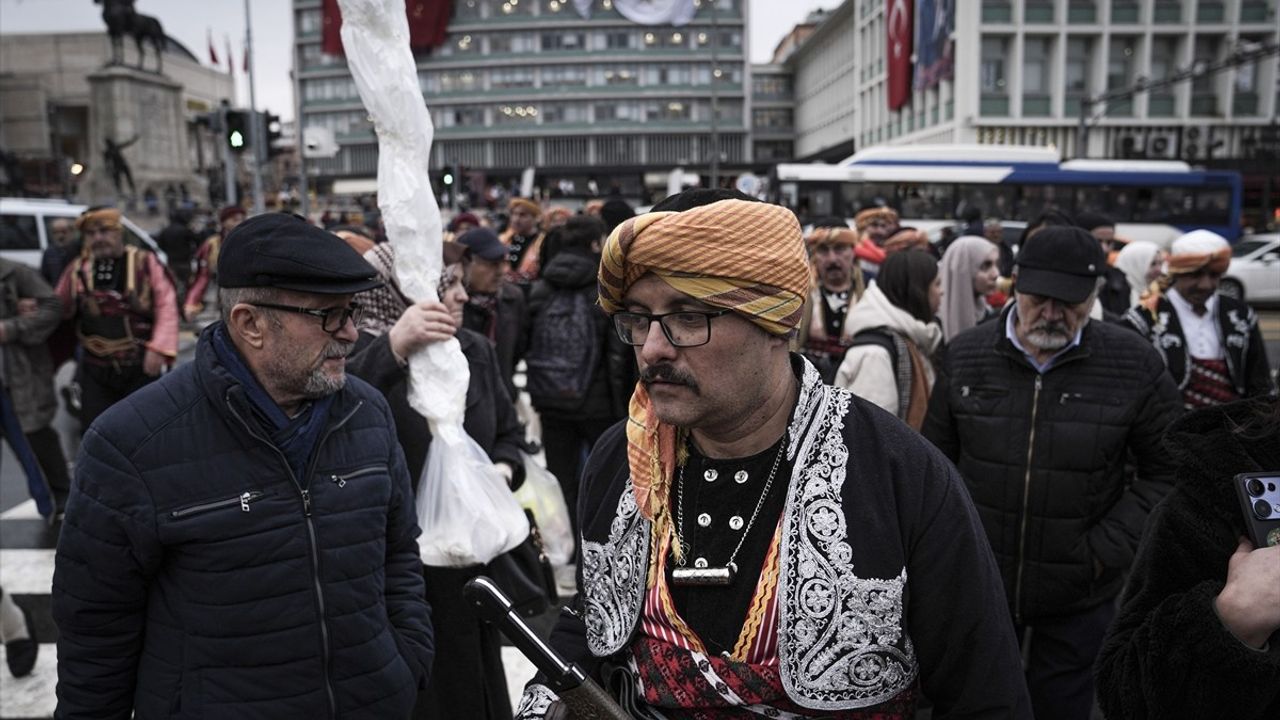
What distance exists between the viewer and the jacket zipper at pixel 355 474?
2.33m

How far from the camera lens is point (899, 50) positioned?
55719mm

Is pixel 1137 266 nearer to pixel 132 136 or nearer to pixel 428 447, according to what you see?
pixel 428 447

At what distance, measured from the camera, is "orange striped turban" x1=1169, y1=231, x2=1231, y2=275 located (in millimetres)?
4504

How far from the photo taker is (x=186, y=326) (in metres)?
16.2

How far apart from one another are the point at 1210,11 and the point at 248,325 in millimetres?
54795

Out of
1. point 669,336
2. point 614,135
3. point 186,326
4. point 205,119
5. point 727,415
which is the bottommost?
point 186,326

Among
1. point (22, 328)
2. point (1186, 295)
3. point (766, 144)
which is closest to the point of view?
point (1186, 295)

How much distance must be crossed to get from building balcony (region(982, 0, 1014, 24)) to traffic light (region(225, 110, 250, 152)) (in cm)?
4218

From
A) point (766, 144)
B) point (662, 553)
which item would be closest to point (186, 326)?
point (662, 553)

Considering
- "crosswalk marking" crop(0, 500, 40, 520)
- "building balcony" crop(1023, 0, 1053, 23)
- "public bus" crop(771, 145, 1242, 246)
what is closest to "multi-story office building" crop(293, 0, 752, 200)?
"building balcony" crop(1023, 0, 1053, 23)

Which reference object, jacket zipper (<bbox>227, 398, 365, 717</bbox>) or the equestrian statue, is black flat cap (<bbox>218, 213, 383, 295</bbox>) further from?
the equestrian statue

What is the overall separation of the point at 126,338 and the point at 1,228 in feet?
37.4

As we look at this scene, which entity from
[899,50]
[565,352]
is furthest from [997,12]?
[565,352]

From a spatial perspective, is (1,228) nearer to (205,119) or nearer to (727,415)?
(205,119)
